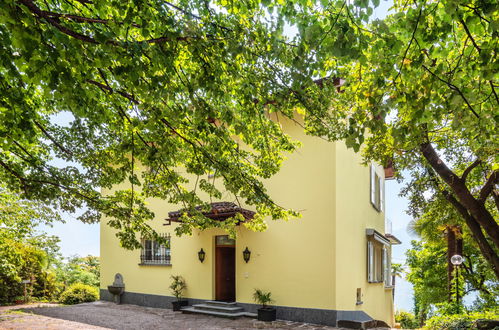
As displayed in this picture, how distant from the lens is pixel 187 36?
450cm

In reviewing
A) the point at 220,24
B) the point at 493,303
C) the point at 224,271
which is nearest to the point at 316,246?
the point at 224,271

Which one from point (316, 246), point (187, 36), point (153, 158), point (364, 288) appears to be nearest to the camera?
point (187, 36)

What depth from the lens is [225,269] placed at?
49.7 feet

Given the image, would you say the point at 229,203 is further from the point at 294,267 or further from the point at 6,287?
the point at 6,287

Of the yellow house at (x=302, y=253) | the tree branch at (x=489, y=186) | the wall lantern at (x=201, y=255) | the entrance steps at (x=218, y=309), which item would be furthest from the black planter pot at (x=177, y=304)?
the tree branch at (x=489, y=186)

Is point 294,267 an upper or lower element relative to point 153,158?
lower

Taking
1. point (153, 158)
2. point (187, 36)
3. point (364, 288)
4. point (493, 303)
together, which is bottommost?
point (493, 303)

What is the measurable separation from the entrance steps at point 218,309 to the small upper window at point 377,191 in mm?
6991

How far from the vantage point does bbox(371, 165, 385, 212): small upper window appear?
53.5 ft

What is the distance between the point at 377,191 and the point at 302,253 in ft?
21.5

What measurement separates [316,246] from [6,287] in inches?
583

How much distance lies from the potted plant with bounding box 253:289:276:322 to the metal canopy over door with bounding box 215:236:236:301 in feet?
6.43

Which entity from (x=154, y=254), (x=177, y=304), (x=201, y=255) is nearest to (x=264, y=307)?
(x=201, y=255)

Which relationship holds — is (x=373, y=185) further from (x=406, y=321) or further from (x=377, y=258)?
(x=406, y=321)
